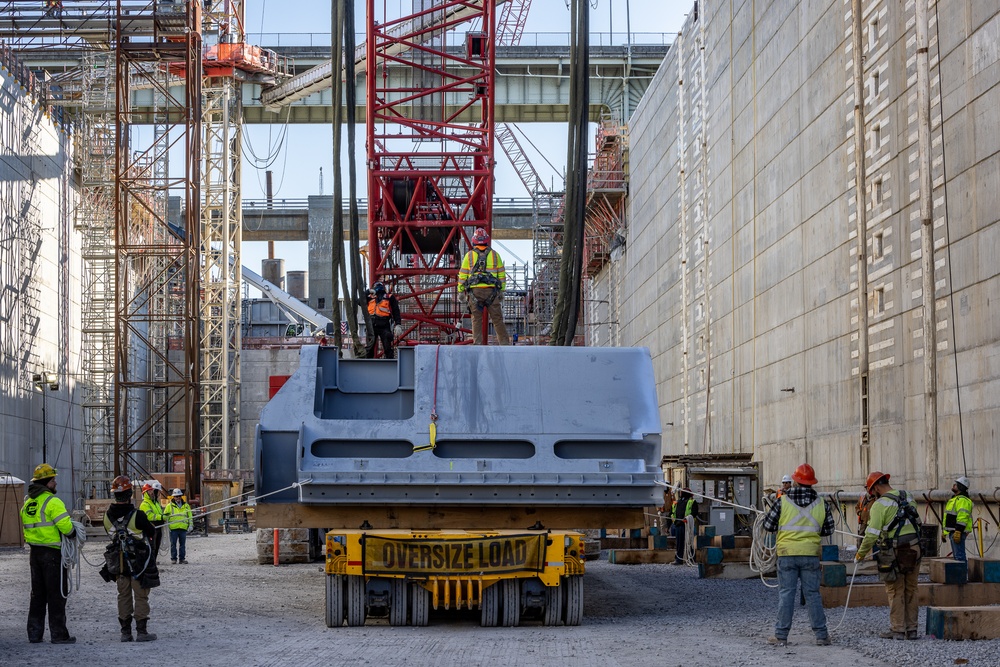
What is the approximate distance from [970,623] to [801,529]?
1.85 m

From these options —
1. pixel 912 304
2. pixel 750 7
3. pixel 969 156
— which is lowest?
pixel 912 304

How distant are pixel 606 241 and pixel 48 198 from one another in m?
24.6

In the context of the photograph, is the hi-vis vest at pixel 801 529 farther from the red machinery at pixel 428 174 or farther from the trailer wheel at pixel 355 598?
the red machinery at pixel 428 174

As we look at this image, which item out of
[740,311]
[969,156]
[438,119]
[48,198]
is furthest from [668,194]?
[969,156]

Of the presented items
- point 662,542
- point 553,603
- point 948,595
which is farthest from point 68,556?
point 662,542

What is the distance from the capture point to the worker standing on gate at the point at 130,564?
13344mm

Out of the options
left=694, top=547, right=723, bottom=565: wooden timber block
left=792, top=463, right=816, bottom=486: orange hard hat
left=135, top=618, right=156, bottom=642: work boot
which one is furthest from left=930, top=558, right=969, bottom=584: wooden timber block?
left=135, top=618, right=156, bottom=642: work boot

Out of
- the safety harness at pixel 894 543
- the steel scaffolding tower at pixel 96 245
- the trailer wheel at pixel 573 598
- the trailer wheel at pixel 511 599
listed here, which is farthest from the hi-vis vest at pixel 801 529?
the steel scaffolding tower at pixel 96 245

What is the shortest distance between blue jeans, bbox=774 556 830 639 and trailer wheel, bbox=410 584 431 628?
3.57 m

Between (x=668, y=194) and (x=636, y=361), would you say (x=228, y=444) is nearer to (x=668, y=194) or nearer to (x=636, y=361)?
(x=668, y=194)

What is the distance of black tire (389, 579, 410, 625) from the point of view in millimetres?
13359

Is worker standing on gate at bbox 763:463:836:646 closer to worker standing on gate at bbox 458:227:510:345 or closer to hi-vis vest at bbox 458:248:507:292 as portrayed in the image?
worker standing on gate at bbox 458:227:510:345

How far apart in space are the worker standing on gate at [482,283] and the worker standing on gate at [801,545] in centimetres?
653

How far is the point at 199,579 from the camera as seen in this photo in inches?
870
